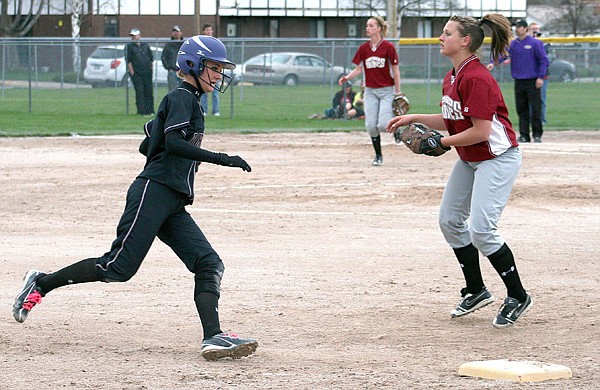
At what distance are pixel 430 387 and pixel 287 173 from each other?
29.9ft

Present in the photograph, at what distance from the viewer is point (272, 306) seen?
692 cm

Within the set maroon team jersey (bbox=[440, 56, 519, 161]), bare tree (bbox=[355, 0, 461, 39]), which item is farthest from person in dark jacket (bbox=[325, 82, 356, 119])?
bare tree (bbox=[355, 0, 461, 39])

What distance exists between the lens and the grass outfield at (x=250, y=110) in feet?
70.5

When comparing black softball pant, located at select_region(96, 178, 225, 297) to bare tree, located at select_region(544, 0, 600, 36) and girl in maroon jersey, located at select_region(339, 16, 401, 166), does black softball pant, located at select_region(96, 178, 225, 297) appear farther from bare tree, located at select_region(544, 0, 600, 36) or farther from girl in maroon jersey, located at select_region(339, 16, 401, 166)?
bare tree, located at select_region(544, 0, 600, 36)

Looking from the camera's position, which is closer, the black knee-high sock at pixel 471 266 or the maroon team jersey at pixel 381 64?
the black knee-high sock at pixel 471 266

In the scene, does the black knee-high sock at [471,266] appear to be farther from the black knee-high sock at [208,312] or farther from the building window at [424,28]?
the building window at [424,28]

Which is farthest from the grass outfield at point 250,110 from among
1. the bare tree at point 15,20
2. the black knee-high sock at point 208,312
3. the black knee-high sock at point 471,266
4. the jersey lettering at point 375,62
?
the bare tree at point 15,20

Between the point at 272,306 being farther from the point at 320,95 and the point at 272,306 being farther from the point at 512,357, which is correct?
the point at 320,95

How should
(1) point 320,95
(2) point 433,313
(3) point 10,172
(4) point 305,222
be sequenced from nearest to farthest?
(2) point 433,313, (4) point 305,222, (3) point 10,172, (1) point 320,95

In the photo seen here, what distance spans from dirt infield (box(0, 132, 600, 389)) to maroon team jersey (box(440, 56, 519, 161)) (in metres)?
1.07

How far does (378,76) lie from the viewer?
47.4ft

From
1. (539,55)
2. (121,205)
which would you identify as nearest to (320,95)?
(539,55)

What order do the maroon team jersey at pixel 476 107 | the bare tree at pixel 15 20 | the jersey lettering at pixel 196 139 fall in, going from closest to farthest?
the jersey lettering at pixel 196 139 → the maroon team jersey at pixel 476 107 → the bare tree at pixel 15 20

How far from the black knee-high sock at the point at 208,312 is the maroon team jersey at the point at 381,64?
9008mm
